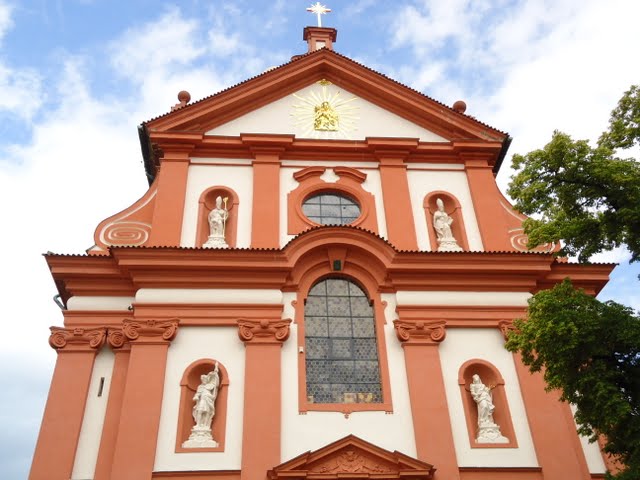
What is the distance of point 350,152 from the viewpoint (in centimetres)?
1634

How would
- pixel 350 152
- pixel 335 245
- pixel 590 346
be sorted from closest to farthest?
pixel 590 346, pixel 335 245, pixel 350 152

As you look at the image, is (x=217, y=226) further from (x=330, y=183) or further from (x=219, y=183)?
(x=330, y=183)

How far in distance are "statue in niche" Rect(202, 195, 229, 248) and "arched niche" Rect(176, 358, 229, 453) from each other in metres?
2.81

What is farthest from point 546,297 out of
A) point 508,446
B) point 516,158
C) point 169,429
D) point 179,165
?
point 179,165

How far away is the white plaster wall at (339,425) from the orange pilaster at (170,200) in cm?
411

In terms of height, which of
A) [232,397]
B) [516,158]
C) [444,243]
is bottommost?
[232,397]

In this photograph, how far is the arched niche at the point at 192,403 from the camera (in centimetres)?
1184

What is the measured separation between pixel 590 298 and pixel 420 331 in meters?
4.06

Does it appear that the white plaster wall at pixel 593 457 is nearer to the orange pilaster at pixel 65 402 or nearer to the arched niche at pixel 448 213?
the arched niche at pixel 448 213

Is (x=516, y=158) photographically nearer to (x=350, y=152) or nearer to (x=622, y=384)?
(x=622, y=384)

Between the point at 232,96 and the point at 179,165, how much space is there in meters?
2.43

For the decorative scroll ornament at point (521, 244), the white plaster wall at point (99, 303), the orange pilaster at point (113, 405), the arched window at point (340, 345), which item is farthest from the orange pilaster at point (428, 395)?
the white plaster wall at point (99, 303)

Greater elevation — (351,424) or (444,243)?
(444,243)

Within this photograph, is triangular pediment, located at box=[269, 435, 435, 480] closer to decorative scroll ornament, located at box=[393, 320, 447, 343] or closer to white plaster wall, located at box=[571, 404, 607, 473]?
decorative scroll ornament, located at box=[393, 320, 447, 343]
